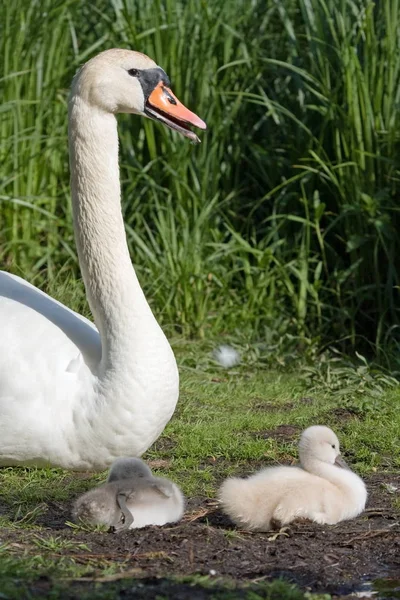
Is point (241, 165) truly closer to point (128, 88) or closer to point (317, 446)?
point (128, 88)

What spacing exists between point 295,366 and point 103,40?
2711mm

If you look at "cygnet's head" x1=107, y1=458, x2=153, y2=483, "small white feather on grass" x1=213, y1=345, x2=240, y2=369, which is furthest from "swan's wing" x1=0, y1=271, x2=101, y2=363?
"small white feather on grass" x1=213, y1=345, x2=240, y2=369

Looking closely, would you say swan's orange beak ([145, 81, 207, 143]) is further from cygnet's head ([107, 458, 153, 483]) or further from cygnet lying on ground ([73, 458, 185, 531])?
cygnet lying on ground ([73, 458, 185, 531])

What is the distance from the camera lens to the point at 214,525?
178 inches

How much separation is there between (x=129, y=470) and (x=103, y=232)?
1373mm

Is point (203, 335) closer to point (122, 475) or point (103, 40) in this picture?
point (103, 40)

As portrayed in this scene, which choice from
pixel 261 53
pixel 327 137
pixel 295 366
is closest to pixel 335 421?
pixel 295 366

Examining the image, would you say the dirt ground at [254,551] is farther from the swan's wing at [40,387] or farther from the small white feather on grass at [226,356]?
the small white feather on grass at [226,356]

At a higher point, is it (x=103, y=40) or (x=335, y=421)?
(x=103, y=40)

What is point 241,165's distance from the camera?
8734 mm

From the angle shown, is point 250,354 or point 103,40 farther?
point 103,40

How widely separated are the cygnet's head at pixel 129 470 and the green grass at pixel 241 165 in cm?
326

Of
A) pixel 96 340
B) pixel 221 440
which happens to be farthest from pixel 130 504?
pixel 221 440

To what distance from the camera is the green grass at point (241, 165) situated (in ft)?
25.7
